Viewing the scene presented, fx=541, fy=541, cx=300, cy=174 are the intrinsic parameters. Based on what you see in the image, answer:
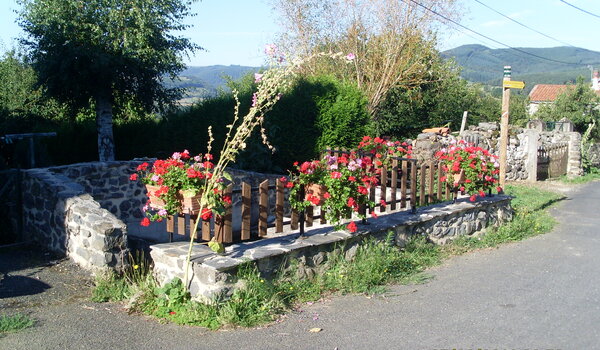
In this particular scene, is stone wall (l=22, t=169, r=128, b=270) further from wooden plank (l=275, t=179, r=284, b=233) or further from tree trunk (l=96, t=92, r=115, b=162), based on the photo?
tree trunk (l=96, t=92, r=115, b=162)

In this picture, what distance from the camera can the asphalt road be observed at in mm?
4398

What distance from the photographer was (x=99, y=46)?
477 inches

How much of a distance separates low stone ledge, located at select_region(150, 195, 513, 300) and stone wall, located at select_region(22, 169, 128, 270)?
1.03m

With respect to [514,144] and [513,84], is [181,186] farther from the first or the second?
[514,144]

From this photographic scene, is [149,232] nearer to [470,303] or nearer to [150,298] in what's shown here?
[150,298]

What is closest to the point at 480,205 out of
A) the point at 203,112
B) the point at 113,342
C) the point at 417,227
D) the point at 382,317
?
the point at 417,227

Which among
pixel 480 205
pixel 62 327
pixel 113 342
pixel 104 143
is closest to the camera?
pixel 113 342

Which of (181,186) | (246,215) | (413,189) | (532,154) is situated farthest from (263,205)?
(532,154)

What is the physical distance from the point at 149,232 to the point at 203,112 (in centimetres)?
467

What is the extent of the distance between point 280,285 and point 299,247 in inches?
17.9

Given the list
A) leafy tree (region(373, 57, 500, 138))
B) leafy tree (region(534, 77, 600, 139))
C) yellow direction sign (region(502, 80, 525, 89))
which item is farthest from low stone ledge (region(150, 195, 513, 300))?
leafy tree (region(534, 77, 600, 139))

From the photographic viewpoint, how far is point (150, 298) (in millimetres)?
5191

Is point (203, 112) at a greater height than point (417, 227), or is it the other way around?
point (203, 112)

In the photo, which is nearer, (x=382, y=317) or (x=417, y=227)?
(x=382, y=317)
